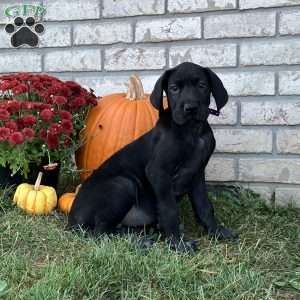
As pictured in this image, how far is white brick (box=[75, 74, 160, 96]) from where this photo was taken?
188 inches

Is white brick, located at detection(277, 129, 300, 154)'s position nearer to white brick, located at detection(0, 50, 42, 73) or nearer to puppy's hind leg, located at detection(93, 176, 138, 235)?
puppy's hind leg, located at detection(93, 176, 138, 235)

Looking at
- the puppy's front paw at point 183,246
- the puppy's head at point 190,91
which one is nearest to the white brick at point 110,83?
the puppy's head at point 190,91

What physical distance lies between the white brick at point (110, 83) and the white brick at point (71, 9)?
1.80 feet

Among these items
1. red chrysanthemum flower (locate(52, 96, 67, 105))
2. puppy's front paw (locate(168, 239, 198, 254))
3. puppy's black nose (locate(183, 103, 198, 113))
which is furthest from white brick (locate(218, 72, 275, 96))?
puppy's front paw (locate(168, 239, 198, 254))

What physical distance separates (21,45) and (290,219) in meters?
2.92

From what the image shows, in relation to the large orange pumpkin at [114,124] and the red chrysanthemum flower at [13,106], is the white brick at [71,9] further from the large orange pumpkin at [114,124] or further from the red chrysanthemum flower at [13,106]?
the red chrysanthemum flower at [13,106]

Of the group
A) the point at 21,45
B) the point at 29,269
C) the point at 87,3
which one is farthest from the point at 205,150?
the point at 21,45

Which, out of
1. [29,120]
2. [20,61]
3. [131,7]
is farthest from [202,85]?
[20,61]

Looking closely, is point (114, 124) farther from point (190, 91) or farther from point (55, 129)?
point (190, 91)

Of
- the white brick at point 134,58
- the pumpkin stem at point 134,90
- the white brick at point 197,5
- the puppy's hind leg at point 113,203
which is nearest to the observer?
the puppy's hind leg at point 113,203

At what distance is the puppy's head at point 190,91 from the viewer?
3107mm

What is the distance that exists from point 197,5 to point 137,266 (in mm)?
2603

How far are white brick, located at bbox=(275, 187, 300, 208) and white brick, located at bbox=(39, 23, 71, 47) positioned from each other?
7.47 ft

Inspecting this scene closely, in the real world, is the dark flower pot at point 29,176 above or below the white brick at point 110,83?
below
